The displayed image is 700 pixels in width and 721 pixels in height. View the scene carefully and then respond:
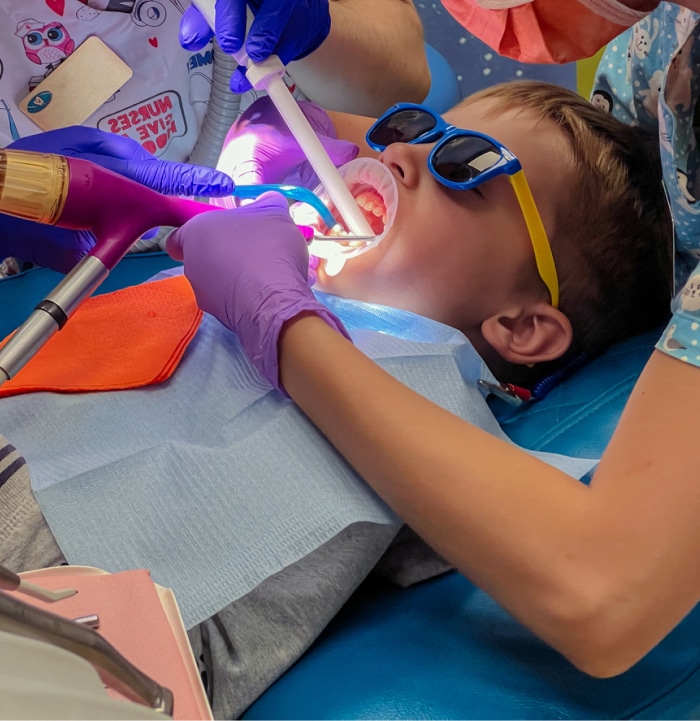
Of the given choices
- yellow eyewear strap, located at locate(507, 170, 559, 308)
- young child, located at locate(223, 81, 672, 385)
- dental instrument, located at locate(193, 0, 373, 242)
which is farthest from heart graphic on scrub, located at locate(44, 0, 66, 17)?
yellow eyewear strap, located at locate(507, 170, 559, 308)

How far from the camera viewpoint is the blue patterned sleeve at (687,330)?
0.74m

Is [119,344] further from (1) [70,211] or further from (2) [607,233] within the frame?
(2) [607,233]

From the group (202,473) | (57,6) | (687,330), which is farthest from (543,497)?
(57,6)

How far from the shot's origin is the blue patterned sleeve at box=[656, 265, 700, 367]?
2.42 ft

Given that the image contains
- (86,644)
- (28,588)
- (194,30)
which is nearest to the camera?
(86,644)

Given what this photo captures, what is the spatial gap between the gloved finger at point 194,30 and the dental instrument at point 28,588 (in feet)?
3.54

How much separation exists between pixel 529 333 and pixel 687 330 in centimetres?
61

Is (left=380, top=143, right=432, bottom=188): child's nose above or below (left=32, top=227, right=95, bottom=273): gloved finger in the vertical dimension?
below

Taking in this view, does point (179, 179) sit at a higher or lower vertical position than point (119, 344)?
higher

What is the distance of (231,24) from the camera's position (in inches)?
49.1

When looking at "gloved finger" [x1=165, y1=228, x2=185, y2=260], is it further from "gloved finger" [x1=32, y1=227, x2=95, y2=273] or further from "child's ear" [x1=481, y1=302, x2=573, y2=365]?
"child's ear" [x1=481, y1=302, x2=573, y2=365]

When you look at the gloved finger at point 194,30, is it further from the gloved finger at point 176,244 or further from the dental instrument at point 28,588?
the dental instrument at point 28,588

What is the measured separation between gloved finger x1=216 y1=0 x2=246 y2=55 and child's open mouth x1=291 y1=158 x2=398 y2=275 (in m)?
0.29

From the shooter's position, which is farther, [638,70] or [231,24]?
[638,70]
